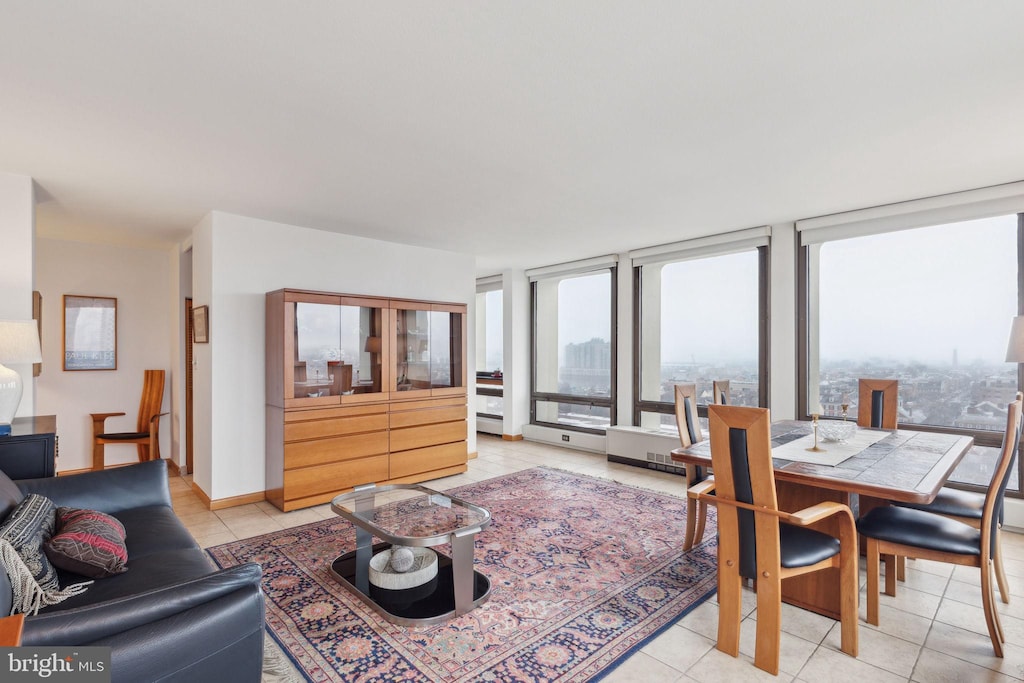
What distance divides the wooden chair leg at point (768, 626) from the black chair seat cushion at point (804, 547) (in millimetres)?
118

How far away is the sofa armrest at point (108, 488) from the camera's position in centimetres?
254

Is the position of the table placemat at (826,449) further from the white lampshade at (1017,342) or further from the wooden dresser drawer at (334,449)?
the wooden dresser drawer at (334,449)

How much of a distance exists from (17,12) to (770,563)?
342 cm

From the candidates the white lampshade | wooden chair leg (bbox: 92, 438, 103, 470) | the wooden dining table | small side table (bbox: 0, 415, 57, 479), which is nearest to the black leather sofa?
small side table (bbox: 0, 415, 57, 479)

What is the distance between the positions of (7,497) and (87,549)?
48 cm

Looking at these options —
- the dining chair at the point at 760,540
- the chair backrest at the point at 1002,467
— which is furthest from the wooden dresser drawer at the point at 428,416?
the chair backrest at the point at 1002,467

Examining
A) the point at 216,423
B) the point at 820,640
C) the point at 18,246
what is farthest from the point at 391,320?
the point at 820,640

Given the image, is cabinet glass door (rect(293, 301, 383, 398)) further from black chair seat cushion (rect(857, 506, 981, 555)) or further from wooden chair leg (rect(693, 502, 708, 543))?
black chair seat cushion (rect(857, 506, 981, 555))

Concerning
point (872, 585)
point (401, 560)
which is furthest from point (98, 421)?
point (872, 585)

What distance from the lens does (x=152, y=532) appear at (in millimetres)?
2404

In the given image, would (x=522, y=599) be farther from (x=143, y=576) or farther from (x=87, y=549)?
(x=87, y=549)

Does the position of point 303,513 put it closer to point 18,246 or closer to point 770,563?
point 18,246

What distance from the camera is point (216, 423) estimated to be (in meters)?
4.18

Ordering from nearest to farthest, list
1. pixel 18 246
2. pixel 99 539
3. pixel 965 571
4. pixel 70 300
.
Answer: pixel 99 539
pixel 965 571
pixel 18 246
pixel 70 300
